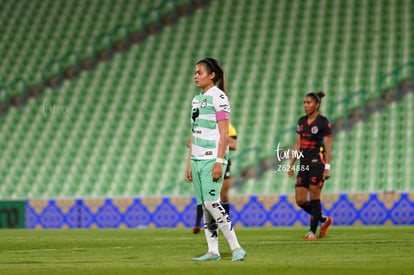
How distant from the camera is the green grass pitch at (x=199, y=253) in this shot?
7797mm

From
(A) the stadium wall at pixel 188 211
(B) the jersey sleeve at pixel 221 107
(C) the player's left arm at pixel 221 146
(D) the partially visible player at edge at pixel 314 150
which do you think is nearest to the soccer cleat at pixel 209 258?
(C) the player's left arm at pixel 221 146

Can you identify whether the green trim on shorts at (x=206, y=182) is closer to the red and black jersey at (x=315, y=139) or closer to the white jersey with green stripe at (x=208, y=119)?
the white jersey with green stripe at (x=208, y=119)

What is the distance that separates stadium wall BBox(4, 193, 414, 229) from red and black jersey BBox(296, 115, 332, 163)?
4.38m

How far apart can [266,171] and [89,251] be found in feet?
33.3

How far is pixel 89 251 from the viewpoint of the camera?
10.5m

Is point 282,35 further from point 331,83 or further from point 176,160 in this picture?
point 176,160

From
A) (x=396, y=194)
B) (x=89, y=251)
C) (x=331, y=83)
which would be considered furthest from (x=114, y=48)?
(x=89, y=251)

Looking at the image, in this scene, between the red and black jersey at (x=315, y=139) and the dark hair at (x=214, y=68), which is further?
the red and black jersey at (x=315, y=139)

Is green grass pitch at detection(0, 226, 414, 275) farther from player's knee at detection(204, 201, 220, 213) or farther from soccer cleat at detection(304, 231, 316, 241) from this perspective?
player's knee at detection(204, 201, 220, 213)

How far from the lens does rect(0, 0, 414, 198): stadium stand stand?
20.9 m
